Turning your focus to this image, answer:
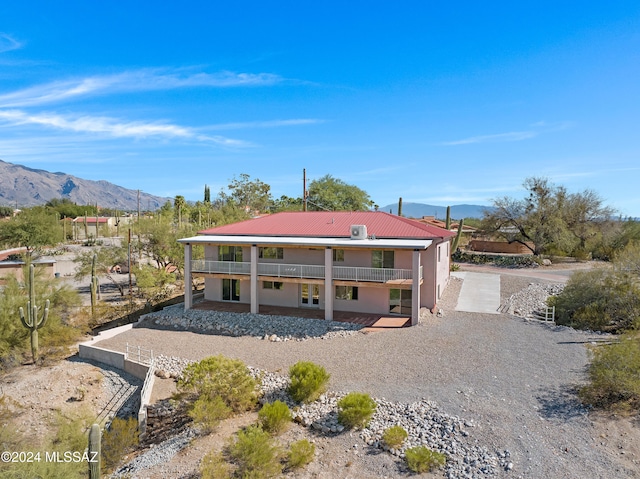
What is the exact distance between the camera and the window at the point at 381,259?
22.9 m

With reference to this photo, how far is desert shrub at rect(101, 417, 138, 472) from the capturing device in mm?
12297

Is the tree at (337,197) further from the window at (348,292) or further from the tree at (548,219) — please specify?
the window at (348,292)

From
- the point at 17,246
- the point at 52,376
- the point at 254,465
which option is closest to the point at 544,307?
the point at 254,465

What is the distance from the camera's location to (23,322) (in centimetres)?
1805

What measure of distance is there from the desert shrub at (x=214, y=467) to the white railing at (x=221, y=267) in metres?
13.6

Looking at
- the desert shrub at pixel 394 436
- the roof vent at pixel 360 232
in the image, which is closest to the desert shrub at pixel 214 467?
the desert shrub at pixel 394 436

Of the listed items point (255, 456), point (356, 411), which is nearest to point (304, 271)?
point (356, 411)

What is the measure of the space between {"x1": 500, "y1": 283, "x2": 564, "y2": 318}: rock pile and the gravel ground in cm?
184

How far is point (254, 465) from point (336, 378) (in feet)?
17.2

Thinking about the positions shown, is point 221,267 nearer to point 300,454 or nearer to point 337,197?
point 300,454

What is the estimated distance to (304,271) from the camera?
2328 centimetres

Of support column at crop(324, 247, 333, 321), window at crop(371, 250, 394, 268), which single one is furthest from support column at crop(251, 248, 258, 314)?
window at crop(371, 250, 394, 268)

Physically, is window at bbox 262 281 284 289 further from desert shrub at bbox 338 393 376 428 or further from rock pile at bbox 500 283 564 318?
desert shrub at bbox 338 393 376 428

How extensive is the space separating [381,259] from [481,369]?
8.77 meters
